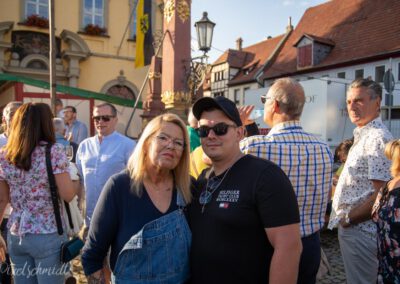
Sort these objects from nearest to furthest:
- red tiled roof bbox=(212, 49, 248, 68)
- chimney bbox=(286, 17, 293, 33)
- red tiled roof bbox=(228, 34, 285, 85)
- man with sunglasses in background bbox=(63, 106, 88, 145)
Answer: man with sunglasses in background bbox=(63, 106, 88, 145), red tiled roof bbox=(228, 34, 285, 85), chimney bbox=(286, 17, 293, 33), red tiled roof bbox=(212, 49, 248, 68)

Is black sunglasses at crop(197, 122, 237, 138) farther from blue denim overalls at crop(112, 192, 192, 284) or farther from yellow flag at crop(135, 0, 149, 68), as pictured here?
yellow flag at crop(135, 0, 149, 68)

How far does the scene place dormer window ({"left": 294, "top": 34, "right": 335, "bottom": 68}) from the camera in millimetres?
24672

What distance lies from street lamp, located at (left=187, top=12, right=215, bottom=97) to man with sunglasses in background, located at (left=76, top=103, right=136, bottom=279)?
9.61 feet

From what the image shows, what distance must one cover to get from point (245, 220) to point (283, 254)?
0.22 metres

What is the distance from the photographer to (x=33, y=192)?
2.55 meters

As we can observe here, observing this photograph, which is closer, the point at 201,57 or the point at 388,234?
the point at 388,234

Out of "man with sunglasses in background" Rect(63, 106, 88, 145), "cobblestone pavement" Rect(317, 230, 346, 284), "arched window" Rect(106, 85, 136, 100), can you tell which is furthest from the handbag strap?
"arched window" Rect(106, 85, 136, 100)

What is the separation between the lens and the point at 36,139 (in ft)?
8.36

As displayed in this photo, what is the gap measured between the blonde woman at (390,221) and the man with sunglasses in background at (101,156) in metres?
2.58

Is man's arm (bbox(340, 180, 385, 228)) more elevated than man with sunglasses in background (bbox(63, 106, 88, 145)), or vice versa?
man with sunglasses in background (bbox(63, 106, 88, 145))

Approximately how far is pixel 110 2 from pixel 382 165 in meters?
16.4

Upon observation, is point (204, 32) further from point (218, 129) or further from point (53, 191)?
point (218, 129)

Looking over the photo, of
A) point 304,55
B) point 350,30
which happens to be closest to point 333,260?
point 304,55

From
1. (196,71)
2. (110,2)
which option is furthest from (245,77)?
(196,71)
